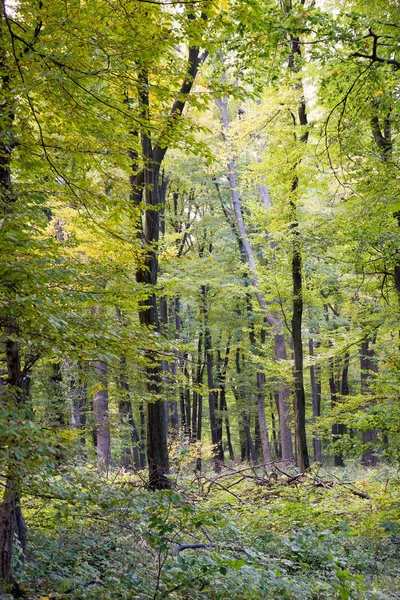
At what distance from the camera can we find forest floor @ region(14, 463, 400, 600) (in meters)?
3.60

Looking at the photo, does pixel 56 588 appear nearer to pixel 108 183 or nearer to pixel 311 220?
pixel 108 183

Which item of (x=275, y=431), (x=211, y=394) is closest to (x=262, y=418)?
(x=211, y=394)

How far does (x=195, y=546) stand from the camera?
15.8ft

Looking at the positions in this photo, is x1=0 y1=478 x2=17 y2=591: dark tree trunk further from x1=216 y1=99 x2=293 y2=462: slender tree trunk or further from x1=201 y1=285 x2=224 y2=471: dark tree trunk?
x1=201 y1=285 x2=224 y2=471: dark tree trunk

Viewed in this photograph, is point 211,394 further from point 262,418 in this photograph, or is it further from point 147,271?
point 147,271

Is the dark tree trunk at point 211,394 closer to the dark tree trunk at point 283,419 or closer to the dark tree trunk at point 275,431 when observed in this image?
the dark tree trunk at point 283,419

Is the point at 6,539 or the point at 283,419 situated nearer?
the point at 6,539

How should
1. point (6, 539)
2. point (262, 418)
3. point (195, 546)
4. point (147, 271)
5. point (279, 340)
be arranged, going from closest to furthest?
point (6, 539), point (195, 546), point (147, 271), point (279, 340), point (262, 418)

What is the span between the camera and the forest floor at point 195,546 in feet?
11.8

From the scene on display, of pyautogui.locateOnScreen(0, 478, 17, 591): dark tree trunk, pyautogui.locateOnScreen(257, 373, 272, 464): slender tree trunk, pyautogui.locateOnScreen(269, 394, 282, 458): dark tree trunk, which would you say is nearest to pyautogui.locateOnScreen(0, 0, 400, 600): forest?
pyautogui.locateOnScreen(0, 478, 17, 591): dark tree trunk

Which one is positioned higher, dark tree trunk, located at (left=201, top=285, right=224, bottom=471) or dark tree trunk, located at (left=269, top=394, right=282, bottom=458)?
dark tree trunk, located at (left=201, top=285, right=224, bottom=471)

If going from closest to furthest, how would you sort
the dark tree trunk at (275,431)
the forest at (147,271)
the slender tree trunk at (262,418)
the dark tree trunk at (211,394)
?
the forest at (147,271) < the slender tree trunk at (262,418) < the dark tree trunk at (211,394) < the dark tree trunk at (275,431)

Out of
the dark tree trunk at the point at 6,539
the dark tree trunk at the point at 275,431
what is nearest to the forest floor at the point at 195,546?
the dark tree trunk at the point at 6,539

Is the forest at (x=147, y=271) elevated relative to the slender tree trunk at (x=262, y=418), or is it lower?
elevated
